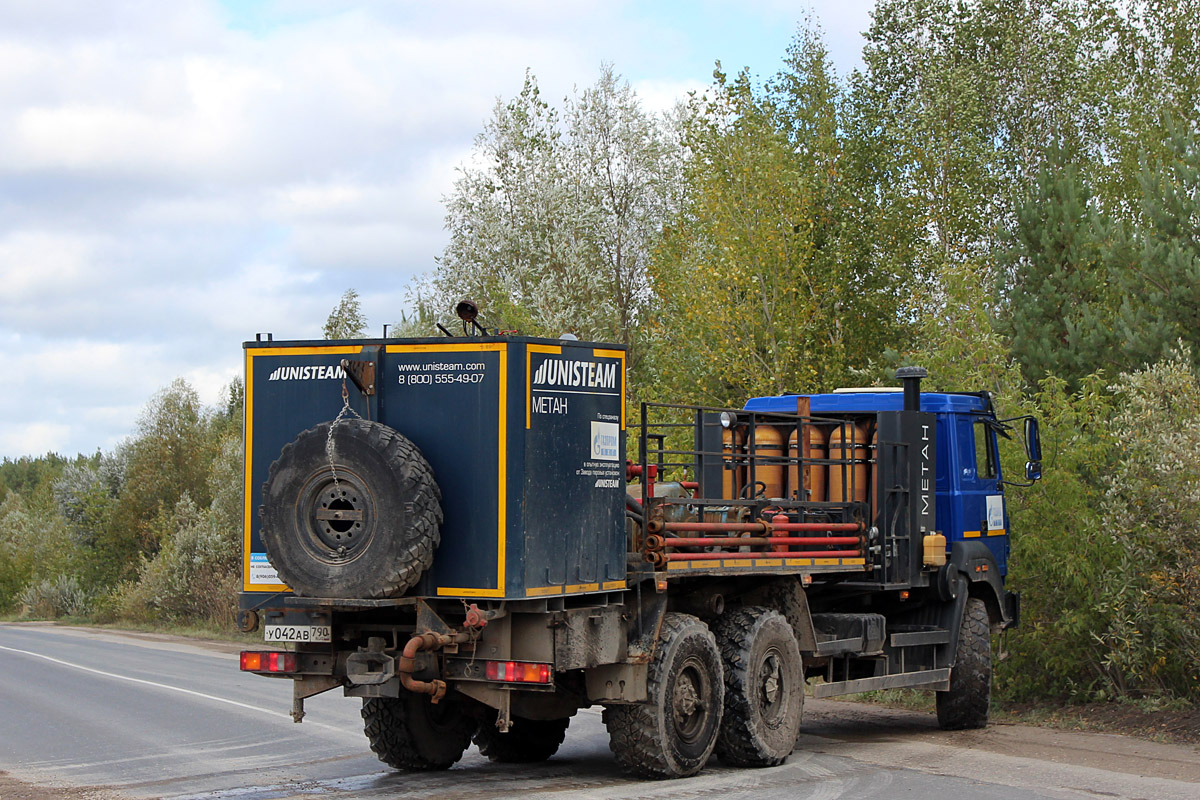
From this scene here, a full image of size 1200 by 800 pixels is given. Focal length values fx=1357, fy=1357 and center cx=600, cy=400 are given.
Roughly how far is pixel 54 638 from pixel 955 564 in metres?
23.8

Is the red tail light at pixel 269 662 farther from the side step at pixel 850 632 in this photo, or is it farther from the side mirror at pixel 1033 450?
the side mirror at pixel 1033 450

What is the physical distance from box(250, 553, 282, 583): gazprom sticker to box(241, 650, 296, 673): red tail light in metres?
0.52

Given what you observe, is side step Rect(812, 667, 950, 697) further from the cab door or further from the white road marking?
the white road marking

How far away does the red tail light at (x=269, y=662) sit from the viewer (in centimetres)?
952

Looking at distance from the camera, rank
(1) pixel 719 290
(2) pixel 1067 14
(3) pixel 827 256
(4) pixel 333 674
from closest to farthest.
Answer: (4) pixel 333 674, (1) pixel 719 290, (3) pixel 827 256, (2) pixel 1067 14

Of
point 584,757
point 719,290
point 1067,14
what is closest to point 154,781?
point 584,757

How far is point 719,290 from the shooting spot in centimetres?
2639

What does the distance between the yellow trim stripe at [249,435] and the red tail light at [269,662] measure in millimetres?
461

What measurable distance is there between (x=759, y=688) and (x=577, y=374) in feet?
10.2

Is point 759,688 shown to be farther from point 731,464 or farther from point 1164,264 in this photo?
point 1164,264

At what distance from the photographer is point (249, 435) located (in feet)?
32.3

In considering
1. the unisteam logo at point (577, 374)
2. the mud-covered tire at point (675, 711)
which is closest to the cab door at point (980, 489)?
the mud-covered tire at point (675, 711)

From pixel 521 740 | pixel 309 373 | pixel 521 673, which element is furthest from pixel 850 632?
pixel 309 373

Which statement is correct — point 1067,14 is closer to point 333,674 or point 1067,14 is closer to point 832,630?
point 832,630
